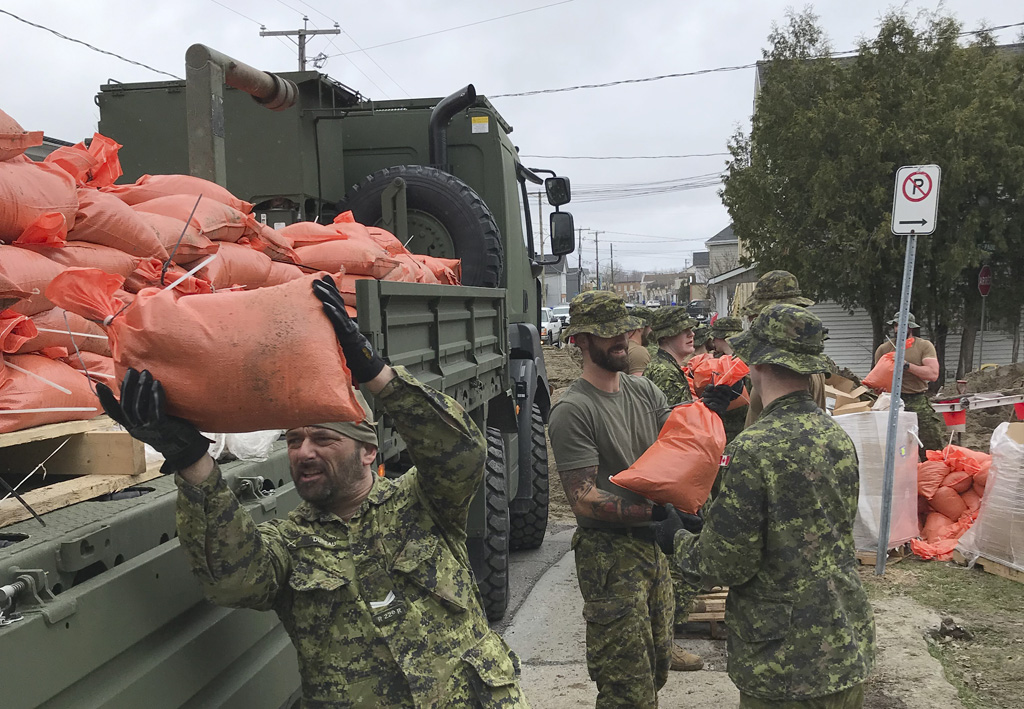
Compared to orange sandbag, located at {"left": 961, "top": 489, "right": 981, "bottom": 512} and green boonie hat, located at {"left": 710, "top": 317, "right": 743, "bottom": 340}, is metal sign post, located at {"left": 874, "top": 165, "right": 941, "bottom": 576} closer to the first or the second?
orange sandbag, located at {"left": 961, "top": 489, "right": 981, "bottom": 512}

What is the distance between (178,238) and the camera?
3020 mm

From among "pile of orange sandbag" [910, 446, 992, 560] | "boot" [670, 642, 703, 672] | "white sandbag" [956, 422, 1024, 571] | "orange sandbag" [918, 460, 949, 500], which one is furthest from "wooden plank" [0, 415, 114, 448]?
"orange sandbag" [918, 460, 949, 500]

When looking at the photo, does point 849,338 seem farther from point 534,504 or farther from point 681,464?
point 681,464

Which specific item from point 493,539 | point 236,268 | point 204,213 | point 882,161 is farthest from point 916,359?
point 882,161

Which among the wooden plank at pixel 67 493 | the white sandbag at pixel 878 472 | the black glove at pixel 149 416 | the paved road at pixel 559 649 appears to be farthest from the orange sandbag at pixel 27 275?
the white sandbag at pixel 878 472

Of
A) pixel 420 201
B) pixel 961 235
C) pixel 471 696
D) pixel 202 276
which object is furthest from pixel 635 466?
pixel 961 235

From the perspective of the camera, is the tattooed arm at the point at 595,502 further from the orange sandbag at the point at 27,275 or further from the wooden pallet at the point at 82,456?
the orange sandbag at the point at 27,275

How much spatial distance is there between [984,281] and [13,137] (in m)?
17.0

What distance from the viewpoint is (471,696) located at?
6.83 ft

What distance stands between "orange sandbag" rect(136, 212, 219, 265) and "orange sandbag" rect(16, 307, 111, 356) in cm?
66

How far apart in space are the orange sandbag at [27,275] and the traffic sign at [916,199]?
5045 mm

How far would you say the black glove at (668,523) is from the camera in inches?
129

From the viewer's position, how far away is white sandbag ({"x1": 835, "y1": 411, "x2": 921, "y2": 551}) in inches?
249

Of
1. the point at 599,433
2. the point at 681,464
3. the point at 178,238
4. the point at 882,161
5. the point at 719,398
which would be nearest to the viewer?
the point at 178,238
